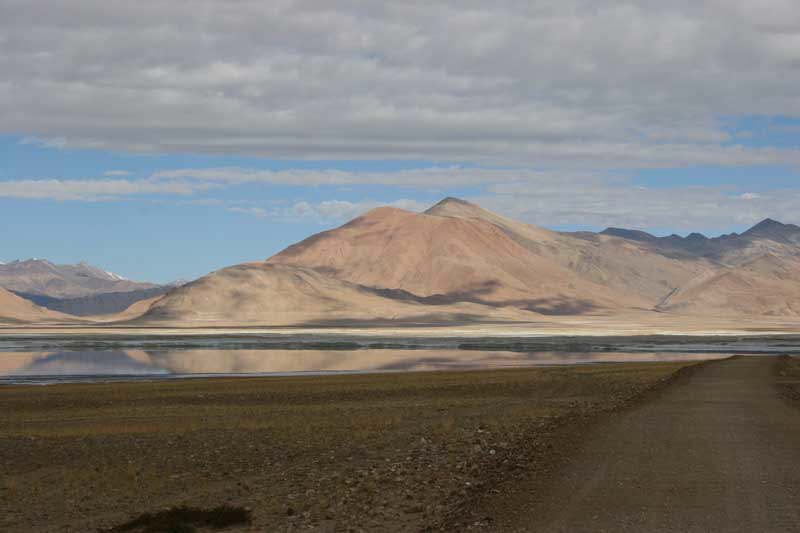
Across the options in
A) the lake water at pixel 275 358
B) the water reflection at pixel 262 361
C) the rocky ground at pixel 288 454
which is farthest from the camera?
the water reflection at pixel 262 361

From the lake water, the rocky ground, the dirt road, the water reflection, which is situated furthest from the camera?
the water reflection

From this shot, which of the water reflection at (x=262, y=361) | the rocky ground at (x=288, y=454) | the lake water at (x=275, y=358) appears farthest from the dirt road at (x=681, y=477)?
the water reflection at (x=262, y=361)

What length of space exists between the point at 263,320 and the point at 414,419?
17234cm

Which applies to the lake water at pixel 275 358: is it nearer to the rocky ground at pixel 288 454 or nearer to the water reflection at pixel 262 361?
the water reflection at pixel 262 361

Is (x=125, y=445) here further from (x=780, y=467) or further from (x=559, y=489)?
(x=780, y=467)

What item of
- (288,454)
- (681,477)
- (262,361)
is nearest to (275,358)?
(262,361)

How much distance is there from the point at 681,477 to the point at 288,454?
25.5ft

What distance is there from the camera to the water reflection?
57.6 m

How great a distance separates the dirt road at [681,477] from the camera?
1214cm

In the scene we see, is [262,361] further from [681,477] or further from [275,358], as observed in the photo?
[681,477]

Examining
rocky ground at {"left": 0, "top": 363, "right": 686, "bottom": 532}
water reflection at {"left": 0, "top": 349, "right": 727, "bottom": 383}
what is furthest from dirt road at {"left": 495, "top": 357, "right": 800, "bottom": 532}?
water reflection at {"left": 0, "top": 349, "right": 727, "bottom": 383}

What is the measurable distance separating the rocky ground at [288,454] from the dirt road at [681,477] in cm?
92

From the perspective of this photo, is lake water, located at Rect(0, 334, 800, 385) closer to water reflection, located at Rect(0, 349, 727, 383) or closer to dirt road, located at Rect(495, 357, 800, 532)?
Answer: water reflection, located at Rect(0, 349, 727, 383)

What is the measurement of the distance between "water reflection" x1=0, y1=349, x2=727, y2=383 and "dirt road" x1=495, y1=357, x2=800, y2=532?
3602cm
